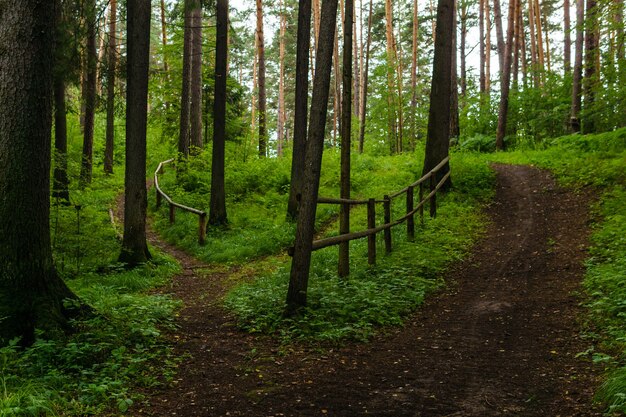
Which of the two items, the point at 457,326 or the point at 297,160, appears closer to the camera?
the point at 457,326

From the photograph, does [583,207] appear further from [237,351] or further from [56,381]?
[56,381]

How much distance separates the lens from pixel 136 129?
10438 millimetres

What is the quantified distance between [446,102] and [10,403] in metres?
12.8

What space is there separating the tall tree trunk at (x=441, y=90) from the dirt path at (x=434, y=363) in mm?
5583

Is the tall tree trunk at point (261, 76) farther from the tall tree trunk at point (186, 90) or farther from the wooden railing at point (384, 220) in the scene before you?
the wooden railing at point (384, 220)

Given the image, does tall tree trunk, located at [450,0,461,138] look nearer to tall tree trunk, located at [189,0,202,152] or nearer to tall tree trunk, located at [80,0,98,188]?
tall tree trunk, located at [189,0,202,152]

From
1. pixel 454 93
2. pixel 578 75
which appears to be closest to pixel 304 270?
pixel 454 93

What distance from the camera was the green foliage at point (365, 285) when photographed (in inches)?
260

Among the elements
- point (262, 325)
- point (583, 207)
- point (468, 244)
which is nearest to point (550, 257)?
point (468, 244)

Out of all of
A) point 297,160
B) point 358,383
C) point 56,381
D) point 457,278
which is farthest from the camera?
point 297,160

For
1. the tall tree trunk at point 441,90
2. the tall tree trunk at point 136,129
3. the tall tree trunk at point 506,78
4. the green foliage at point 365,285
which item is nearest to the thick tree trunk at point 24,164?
the green foliage at point 365,285

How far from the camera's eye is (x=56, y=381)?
4367mm

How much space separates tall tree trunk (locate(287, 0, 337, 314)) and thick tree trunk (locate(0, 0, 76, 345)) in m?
2.93

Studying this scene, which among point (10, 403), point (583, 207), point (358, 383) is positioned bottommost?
point (358, 383)
